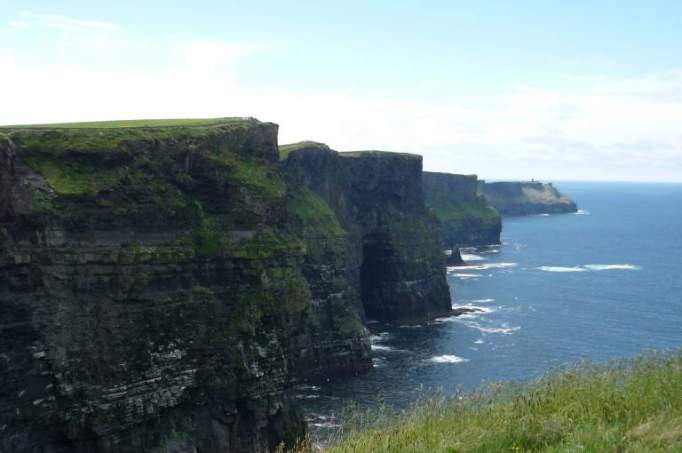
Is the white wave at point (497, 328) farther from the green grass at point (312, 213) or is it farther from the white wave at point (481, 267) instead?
the white wave at point (481, 267)

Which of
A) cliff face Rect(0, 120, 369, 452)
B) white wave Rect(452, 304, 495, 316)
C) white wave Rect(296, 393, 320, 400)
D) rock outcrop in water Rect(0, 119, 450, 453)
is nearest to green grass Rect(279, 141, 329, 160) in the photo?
rock outcrop in water Rect(0, 119, 450, 453)

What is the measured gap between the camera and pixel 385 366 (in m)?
85.4

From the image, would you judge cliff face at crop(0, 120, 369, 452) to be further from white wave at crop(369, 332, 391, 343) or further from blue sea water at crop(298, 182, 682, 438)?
white wave at crop(369, 332, 391, 343)

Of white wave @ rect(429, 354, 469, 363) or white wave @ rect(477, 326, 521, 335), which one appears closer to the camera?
white wave @ rect(429, 354, 469, 363)

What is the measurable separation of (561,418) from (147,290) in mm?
39790

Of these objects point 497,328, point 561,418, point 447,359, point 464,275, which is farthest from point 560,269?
point 561,418

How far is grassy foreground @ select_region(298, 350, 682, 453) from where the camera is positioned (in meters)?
15.6

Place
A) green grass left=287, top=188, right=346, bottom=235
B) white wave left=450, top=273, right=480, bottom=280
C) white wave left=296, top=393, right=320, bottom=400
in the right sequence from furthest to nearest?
white wave left=450, top=273, right=480, bottom=280 → green grass left=287, top=188, right=346, bottom=235 → white wave left=296, top=393, right=320, bottom=400

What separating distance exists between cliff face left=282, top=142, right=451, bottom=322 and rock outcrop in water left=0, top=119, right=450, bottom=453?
3936 centimetres

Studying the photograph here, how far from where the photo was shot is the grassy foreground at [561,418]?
51.1 feet

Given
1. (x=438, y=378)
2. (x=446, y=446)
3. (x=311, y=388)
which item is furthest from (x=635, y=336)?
(x=446, y=446)

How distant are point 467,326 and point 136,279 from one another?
213 feet

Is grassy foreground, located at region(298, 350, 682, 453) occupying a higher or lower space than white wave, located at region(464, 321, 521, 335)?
higher

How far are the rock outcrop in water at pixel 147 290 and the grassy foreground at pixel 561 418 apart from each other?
32.2m
